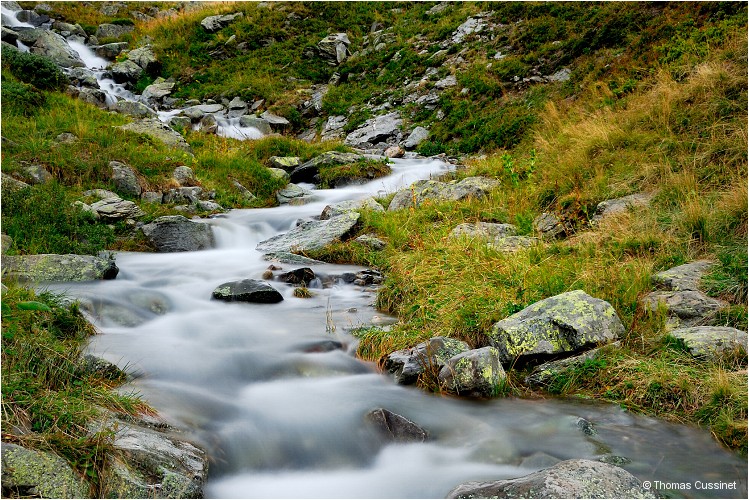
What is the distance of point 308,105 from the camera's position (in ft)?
70.9

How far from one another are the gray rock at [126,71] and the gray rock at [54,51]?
63.8 inches

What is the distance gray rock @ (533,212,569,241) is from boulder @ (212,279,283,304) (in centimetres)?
374

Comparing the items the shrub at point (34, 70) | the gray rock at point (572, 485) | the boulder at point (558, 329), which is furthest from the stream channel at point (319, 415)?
the shrub at point (34, 70)

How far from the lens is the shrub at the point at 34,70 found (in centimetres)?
1360

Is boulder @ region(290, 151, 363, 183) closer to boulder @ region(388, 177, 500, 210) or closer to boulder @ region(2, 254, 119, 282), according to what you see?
boulder @ region(388, 177, 500, 210)

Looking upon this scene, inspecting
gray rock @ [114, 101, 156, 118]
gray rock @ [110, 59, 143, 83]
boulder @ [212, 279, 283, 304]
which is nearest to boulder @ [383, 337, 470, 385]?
boulder @ [212, 279, 283, 304]

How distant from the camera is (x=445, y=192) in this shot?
10383 millimetres

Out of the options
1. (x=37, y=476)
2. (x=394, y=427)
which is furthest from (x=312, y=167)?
(x=37, y=476)

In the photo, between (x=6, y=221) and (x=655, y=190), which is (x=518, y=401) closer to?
(x=655, y=190)

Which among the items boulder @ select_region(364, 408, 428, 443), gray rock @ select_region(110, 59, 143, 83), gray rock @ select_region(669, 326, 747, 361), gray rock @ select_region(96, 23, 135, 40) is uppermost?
gray rock @ select_region(96, 23, 135, 40)

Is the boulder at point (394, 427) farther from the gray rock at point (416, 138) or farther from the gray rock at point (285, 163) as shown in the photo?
the gray rock at point (416, 138)

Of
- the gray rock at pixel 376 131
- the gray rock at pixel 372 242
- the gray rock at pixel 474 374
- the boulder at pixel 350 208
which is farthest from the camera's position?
the gray rock at pixel 376 131

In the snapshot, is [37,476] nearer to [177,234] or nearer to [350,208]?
[177,234]

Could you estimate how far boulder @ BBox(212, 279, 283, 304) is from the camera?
695 cm
